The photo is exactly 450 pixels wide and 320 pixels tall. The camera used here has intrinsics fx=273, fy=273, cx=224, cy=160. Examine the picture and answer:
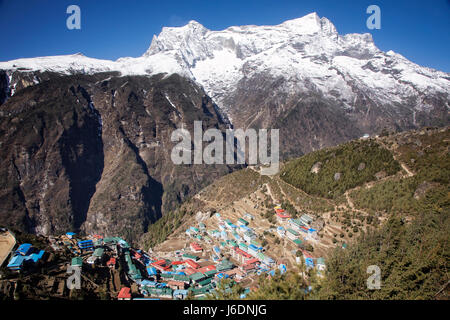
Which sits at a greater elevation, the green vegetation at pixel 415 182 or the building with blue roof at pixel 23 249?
the green vegetation at pixel 415 182

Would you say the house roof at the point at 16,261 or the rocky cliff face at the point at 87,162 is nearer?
the house roof at the point at 16,261

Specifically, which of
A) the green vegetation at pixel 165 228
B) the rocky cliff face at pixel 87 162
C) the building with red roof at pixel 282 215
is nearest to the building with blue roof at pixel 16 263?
the building with red roof at pixel 282 215

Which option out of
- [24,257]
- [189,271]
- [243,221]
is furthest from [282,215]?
[24,257]

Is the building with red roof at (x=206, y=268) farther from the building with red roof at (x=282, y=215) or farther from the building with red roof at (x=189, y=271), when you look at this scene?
the building with red roof at (x=282, y=215)

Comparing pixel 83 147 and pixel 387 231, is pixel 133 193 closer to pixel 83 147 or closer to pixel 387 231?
pixel 83 147

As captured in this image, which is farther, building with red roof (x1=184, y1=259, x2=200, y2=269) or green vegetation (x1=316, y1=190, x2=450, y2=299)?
building with red roof (x1=184, y1=259, x2=200, y2=269)

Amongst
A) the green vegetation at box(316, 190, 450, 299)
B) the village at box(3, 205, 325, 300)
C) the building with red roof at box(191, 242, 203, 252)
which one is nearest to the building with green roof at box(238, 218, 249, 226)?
the village at box(3, 205, 325, 300)

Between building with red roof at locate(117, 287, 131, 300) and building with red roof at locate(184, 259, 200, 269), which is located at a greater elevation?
building with red roof at locate(117, 287, 131, 300)

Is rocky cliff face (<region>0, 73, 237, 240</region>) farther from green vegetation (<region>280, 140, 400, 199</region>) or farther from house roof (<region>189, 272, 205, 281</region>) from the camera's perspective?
house roof (<region>189, 272, 205, 281</region>)
